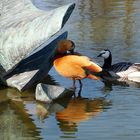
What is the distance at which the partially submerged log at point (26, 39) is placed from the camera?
898 centimetres

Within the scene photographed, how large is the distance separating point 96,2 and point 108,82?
405 inches

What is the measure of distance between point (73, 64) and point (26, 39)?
961mm

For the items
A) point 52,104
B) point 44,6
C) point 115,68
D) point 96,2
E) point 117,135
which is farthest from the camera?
point 96,2

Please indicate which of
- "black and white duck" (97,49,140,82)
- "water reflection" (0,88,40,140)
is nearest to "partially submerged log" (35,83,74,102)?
"water reflection" (0,88,40,140)

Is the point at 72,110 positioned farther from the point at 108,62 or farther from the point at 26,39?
the point at 108,62

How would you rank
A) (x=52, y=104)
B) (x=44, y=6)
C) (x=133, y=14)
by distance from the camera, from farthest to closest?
(x=44, y=6)
(x=133, y=14)
(x=52, y=104)

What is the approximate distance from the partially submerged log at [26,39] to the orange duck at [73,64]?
16.1 inches

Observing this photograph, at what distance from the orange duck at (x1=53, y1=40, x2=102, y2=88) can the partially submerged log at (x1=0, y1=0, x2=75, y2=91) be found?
410 millimetres

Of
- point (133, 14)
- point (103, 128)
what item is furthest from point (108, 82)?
point (133, 14)

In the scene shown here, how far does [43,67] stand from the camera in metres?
10.1

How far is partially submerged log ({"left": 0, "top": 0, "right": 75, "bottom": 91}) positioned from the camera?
8984 mm

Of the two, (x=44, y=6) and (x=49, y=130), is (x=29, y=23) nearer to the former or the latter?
(x=49, y=130)

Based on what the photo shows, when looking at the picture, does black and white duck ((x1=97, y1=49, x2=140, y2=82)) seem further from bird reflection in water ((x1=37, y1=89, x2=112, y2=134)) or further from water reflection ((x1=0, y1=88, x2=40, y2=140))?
water reflection ((x1=0, y1=88, x2=40, y2=140))

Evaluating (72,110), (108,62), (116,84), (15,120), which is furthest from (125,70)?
(15,120)
